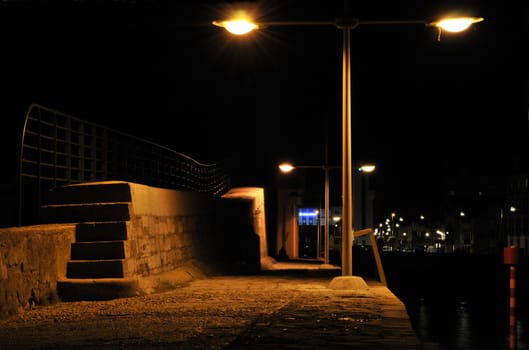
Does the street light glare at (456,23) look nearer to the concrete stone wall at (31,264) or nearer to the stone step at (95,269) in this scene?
the stone step at (95,269)

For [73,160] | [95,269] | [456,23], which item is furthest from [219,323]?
[73,160]

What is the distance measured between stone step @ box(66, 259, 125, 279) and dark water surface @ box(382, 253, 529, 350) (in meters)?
6.11

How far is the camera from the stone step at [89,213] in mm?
12344

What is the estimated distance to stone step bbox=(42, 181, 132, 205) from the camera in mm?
12586

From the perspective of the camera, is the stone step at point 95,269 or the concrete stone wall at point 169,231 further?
the concrete stone wall at point 169,231

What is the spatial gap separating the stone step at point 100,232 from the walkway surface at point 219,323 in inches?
45.4

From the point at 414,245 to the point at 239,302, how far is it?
148 meters

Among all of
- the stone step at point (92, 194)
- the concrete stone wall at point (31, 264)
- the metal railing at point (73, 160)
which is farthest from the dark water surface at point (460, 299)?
the metal railing at point (73, 160)

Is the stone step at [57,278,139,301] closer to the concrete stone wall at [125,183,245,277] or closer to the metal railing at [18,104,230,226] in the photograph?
the concrete stone wall at [125,183,245,277]

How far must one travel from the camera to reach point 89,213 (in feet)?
40.5

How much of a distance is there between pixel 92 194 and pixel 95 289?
1.97 m

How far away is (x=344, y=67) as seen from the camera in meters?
13.9

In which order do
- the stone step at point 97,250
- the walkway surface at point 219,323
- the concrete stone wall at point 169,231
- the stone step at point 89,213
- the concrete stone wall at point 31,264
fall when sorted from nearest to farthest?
the walkway surface at point 219,323, the concrete stone wall at point 31,264, the stone step at point 97,250, the stone step at point 89,213, the concrete stone wall at point 169,231

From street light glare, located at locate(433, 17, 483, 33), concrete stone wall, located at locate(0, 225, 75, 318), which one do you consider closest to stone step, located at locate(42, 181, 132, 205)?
concrete stone wall, located at locate(0, 225, 75, 318)
